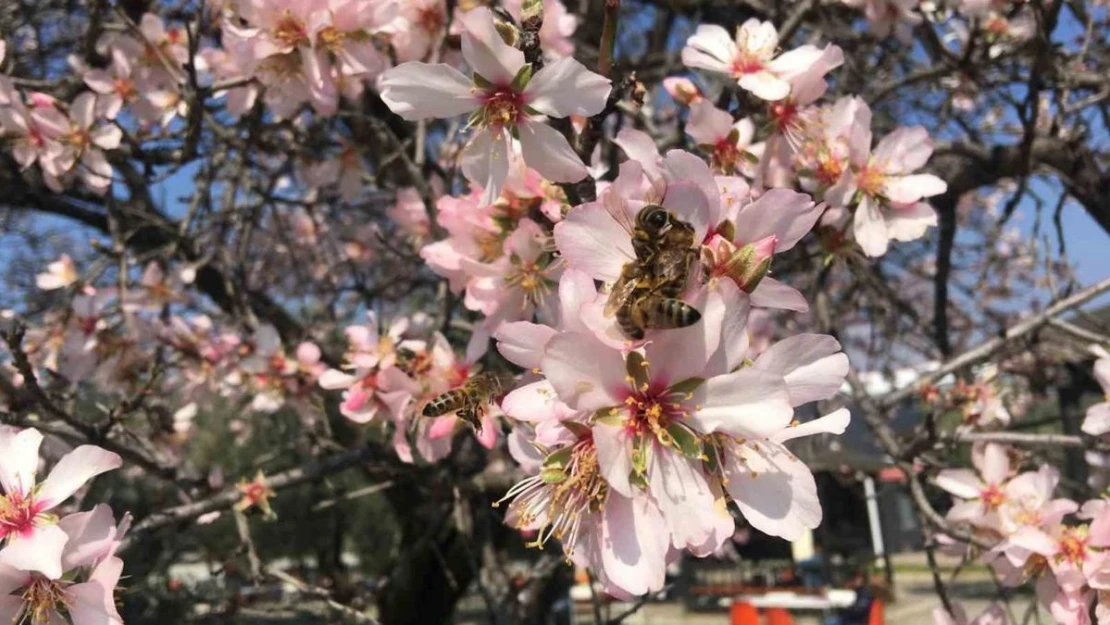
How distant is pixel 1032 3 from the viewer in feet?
7.07

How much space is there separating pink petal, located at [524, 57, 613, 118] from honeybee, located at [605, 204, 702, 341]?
20 cm

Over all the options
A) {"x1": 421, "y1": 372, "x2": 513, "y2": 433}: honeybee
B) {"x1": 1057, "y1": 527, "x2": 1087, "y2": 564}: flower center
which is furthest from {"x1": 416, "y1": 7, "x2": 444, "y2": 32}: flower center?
{"x1": 1057, "y1": 527, "x2": 1087, "y2": 564}: flower center

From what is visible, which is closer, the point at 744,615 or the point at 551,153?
the point at 551,153

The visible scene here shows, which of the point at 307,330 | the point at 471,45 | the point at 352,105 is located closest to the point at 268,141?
the point at 352,105

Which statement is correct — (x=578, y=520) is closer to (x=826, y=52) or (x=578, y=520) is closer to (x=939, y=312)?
(x=826, y=52)

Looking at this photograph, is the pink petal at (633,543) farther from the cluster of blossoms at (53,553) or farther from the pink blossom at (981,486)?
the pink blossom at (981,486)

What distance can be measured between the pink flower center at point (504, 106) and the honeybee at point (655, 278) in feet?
0.97

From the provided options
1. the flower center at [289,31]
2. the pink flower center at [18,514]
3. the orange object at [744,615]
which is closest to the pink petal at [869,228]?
the flower center at [289,31]

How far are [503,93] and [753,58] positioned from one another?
0.57 metres

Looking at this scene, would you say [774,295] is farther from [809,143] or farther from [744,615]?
[744,615]

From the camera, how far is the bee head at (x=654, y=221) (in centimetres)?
96

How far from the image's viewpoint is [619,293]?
0.94m

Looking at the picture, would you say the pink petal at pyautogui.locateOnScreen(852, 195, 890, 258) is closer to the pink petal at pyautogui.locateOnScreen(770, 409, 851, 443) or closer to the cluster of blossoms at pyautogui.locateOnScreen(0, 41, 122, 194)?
the pink petal at pyautogui.locateOnScreen(770, 409, 851, 443)

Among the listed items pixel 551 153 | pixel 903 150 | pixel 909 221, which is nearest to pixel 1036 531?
pixel 909 221
